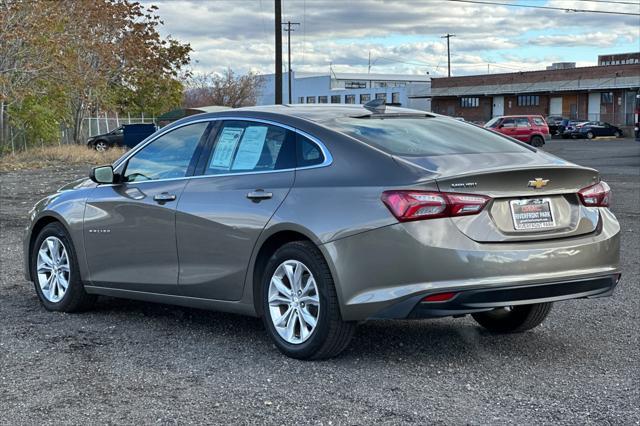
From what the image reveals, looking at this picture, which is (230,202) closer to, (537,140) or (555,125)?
(537,140)

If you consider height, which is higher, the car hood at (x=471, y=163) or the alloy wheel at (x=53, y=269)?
the car hood at (x=471, y=163)

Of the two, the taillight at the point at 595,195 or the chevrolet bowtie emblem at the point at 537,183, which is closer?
the chevrolet bowtie emblem at the point at 537,183

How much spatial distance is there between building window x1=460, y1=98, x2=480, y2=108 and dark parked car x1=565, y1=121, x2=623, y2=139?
22.7 m

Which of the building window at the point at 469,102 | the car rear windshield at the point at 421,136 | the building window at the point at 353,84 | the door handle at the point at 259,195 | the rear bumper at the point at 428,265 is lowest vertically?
the rear bumper at the point at 428,265

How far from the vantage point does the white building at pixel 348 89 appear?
9181cm

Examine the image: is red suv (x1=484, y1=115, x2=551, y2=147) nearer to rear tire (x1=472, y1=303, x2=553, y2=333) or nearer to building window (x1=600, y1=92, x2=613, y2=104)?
building window (x1=600, y1=92, x2=613, y2=104)

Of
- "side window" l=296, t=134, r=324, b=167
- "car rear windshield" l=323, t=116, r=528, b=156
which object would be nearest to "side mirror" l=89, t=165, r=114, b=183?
"side window" l=296, t=134, r=324, b=167

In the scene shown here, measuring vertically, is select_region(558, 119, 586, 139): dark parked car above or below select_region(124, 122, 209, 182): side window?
below

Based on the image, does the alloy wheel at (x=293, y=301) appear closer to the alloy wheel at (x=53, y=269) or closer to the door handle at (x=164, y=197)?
the door handle at (x=164, y=197)

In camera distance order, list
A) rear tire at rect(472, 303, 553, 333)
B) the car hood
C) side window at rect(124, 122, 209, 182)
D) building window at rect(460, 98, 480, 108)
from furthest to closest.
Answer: building window at rect(460, 98, 480, 108)
side window at rect(124, 122, 209, 182)
rear tire at rect(472, 303, 553, 333)
the car hood

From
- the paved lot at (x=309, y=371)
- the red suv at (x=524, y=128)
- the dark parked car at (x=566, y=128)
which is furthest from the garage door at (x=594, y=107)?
the paved lot at (x=309, y=371)

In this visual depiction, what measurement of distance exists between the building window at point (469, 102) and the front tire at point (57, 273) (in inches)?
3019

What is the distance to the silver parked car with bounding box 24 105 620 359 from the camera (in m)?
4.93

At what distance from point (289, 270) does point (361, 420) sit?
134cm
